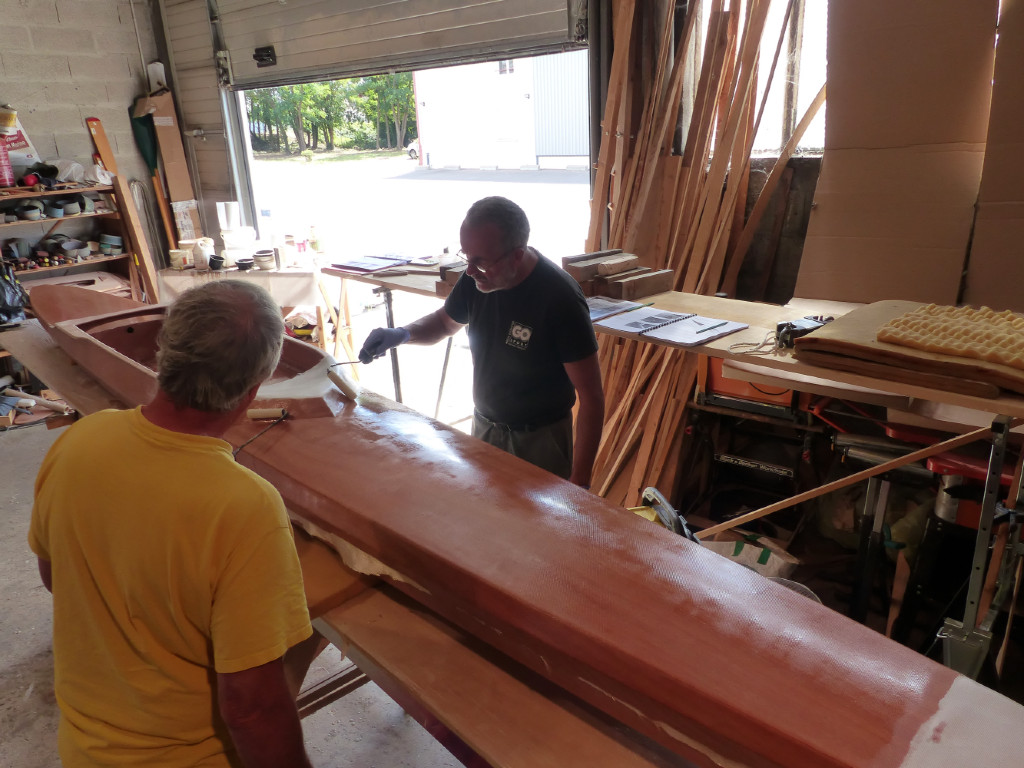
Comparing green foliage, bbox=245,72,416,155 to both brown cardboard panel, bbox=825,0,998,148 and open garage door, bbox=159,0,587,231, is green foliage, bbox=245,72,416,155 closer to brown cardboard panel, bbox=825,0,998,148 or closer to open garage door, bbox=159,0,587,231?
open garage door, bbox=159,0,587,231

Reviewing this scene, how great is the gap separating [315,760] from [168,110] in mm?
5666

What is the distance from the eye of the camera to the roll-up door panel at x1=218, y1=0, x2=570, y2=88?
3588 millimetres

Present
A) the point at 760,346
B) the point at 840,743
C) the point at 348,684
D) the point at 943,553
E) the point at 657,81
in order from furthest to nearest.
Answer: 1. the point at 657,81
2. the point at 943,553
3. the point at 760,346
4. the point at 348,684
5. the point at 840,743

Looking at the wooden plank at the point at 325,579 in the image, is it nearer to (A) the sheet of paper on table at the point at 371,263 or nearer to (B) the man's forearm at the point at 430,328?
(B) the man's forearm at the point at 430,328

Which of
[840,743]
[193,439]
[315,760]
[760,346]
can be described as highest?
[193,439]

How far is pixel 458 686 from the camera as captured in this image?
1228mm

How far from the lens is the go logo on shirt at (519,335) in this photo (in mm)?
2182

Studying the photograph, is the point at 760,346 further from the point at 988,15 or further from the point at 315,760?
the point at 315,760

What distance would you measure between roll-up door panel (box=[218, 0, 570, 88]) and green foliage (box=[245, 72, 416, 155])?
762cm

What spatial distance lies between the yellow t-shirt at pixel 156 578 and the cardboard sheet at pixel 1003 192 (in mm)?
2629

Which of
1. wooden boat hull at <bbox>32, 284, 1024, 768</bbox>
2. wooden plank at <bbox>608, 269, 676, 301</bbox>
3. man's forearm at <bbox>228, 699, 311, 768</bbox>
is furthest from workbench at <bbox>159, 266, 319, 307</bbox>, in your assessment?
man's forearm at <bbox>228, 699, 311, 768</bbox>

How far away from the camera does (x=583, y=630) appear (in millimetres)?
1143

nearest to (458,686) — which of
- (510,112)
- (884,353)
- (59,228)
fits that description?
(884,353)

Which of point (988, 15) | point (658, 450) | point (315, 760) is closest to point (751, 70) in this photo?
point (988, 15)
